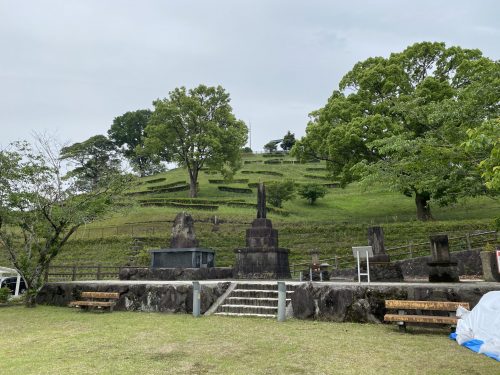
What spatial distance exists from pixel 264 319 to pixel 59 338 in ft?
14.6

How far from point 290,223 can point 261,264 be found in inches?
635

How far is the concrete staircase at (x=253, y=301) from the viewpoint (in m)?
9.80

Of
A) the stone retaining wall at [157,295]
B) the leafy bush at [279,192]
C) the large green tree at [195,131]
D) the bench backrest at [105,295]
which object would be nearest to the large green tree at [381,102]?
the leafy bush at [279,192]

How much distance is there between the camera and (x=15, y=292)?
643 inches

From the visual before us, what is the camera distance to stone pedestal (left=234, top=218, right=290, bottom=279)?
15.4 meters

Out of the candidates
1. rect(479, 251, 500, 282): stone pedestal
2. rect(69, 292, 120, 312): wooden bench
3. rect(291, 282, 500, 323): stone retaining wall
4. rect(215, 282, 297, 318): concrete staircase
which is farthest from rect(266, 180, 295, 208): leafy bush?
rect(291, 282, 500, 323): stone retaining wall

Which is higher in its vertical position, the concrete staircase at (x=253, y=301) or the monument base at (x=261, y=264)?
the monument base at (x=261, y=264)

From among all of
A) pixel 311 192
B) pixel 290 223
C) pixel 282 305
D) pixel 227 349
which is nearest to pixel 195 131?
pixel 311 192

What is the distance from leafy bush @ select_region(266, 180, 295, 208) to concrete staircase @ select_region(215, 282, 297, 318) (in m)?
29.9

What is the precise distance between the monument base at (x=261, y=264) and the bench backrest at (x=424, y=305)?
25.7 ft

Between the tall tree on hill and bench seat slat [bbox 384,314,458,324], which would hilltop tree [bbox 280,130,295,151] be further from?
bench seat slat [bbox 384,314,458,324]

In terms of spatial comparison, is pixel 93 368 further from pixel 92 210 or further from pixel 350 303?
pixel 92 210

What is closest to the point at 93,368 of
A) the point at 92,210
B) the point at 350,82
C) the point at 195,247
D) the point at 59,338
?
the point at 59,338

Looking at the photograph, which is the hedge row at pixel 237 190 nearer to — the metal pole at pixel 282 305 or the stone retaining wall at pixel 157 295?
the stone retaining wall at pixel 157 295
